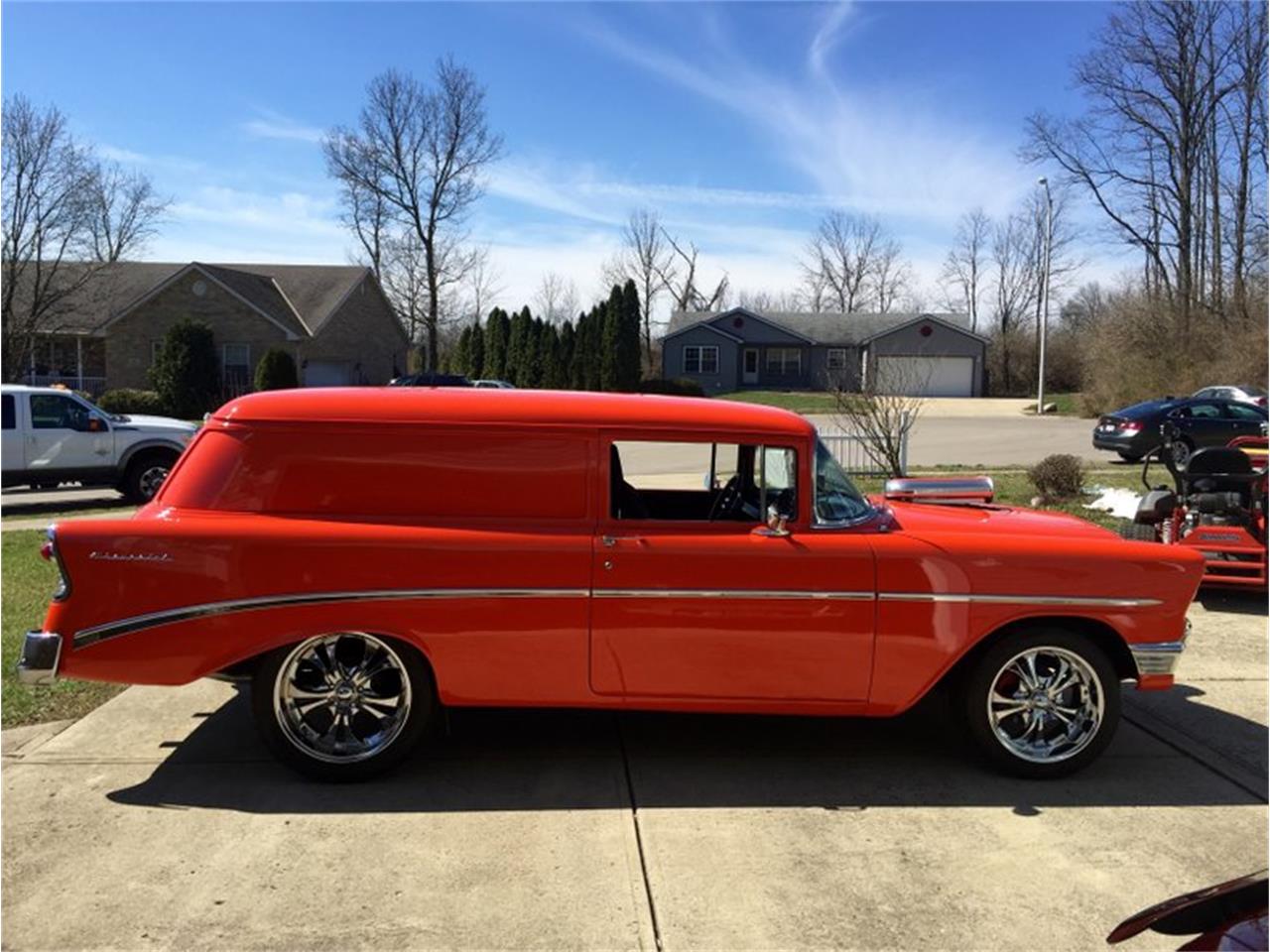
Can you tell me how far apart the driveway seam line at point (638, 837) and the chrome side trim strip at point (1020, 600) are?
1.36 m

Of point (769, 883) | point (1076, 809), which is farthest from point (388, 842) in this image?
point (1076, 809)

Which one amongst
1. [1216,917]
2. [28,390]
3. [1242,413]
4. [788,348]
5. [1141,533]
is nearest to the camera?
[1216,917]

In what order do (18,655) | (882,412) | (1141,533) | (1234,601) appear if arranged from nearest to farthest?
(18,655) < (1141,533) < (1234,601) < (882,412)

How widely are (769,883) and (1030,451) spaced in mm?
22479

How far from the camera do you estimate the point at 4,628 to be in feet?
21.2

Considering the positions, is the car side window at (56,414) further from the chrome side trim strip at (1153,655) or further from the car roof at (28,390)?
the chrome side trim strip at (1153,655)

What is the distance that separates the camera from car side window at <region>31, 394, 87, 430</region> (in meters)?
13.5

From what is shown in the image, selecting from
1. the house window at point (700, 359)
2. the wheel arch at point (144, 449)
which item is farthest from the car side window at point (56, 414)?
the house window at point (700, 359)

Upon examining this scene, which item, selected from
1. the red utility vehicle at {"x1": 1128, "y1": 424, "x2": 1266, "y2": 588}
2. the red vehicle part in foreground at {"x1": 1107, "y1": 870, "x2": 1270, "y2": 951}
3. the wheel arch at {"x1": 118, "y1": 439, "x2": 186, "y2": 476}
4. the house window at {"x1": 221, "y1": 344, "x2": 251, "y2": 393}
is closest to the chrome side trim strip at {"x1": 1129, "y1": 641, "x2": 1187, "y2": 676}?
the red vehicle part in foreground at {"x1": 1107, "y1": 870, "x2": 1270, "y2": 951}

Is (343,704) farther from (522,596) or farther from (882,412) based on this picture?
(882,412)

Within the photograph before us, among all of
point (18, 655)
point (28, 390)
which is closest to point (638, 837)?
point (18, 655)

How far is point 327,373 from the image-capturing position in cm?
4409

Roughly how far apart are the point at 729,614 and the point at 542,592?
802 mm

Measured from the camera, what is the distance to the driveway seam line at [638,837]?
3.08 metres
